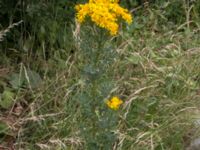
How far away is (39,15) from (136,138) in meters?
1.19

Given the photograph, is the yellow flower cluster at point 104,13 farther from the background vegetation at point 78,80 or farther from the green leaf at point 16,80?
the green leaf at point 16,80

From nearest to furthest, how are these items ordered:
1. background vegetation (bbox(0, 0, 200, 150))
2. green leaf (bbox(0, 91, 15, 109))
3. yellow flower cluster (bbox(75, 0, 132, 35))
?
yellow flower cluster (bbox(75, 0, 132, 35)) → background vegetation (bbox(0, 0, 200, 150)) → green leaf (bbox(0, 91, 15, 109))

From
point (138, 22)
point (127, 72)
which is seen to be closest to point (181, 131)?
point (127, 72)

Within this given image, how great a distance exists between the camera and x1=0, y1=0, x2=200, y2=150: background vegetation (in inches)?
132

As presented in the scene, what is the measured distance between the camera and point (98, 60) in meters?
2.65

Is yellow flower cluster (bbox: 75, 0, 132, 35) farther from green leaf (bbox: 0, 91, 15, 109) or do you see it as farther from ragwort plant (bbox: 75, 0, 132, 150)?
green leaf (bbox: 0, 91, 15, 109)

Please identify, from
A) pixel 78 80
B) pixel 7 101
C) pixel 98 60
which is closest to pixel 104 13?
pixel 98 60

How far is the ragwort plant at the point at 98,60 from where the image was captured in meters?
2.49

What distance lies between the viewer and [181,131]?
3.37 m

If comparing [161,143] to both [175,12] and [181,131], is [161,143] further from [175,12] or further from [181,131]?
[175,12]

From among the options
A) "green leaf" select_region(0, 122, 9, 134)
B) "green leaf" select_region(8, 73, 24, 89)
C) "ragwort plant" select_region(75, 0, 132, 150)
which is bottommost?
"green leaf" select_region(0, 122, 9, 134)

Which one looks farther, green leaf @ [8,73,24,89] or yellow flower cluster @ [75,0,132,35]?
green leaf @ [8,73,24,89]

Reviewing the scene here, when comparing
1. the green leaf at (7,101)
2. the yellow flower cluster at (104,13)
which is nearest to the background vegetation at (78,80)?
the green leaf at (7,101)

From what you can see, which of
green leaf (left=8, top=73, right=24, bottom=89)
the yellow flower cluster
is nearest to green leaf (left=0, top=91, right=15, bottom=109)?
green leaf (left=8, top=73, right=24, bottom=89)
